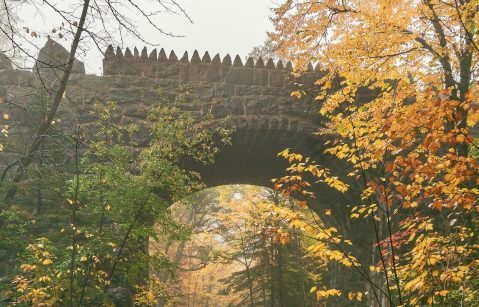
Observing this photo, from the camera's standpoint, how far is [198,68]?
910 centimetres

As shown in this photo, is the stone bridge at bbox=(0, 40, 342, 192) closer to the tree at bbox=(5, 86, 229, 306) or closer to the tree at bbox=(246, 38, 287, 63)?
the tree at bbox=(5, 86, 229, 306)

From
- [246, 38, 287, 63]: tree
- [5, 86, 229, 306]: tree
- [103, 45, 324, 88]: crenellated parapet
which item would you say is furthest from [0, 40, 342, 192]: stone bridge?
[246, 38, 287, 63]: tree

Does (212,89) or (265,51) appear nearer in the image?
(212,89)

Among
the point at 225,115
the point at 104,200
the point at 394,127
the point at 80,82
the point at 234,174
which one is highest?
the point at 80,82

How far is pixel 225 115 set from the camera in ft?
29.4

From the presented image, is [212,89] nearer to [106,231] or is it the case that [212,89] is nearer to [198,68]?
[198,68]

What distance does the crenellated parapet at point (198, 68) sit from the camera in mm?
8898

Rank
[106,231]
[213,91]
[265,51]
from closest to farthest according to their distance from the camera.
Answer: [106,231]
[213,91]
[265,51]

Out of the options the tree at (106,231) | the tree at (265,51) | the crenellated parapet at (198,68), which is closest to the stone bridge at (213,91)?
the crenellated parapet at (198,68)

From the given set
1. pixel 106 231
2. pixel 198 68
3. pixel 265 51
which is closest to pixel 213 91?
pixel 198 68

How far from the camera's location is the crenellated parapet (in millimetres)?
8898

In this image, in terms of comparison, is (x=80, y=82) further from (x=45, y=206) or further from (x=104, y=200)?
(x=104, y=200)

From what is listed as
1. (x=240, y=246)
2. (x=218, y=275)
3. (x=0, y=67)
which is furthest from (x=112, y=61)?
(x=218, y=275)

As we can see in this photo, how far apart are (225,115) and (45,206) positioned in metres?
3.55
